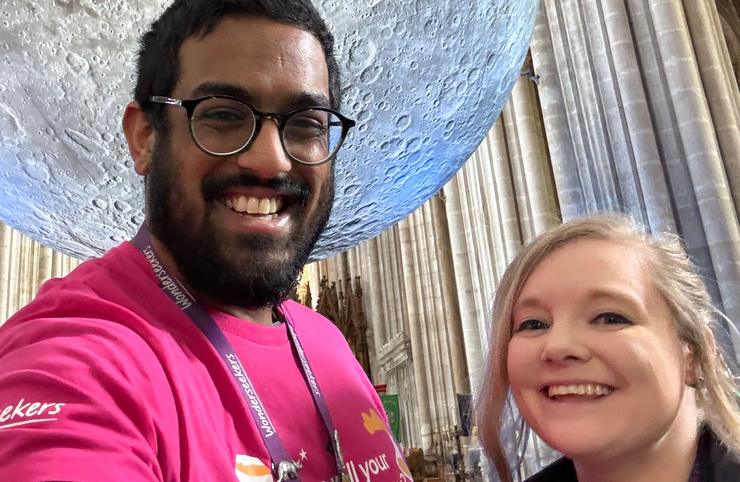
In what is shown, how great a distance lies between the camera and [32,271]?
39.4ft

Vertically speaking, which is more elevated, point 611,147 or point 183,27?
point 611,147

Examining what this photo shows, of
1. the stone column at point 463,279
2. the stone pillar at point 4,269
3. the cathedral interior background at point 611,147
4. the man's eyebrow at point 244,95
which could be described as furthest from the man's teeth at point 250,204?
the stone pillar at point 4,269

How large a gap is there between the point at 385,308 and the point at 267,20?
528 inches

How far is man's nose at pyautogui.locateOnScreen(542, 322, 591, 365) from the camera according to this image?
1.06m

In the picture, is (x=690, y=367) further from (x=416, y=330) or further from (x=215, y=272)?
(x=416, y=330)

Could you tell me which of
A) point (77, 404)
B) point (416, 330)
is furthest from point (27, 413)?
point (416, 330)

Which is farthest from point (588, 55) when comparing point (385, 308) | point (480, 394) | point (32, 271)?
point (32, 271)

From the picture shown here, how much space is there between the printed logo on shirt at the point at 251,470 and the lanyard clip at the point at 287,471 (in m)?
0.01

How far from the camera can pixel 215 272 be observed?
0.83m

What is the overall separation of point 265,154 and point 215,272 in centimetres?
17

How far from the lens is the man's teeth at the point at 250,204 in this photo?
81cm

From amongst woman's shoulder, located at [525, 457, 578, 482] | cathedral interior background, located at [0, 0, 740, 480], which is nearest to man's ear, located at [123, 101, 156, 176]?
cathedral interior background, located at [0, 0, 740, 480]

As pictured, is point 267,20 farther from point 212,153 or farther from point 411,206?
point 411,206

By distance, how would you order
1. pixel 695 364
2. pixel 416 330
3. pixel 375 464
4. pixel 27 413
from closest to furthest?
pixel 27 413 < pixel 375 464 < pixel 695 364 < pixel 416 330
